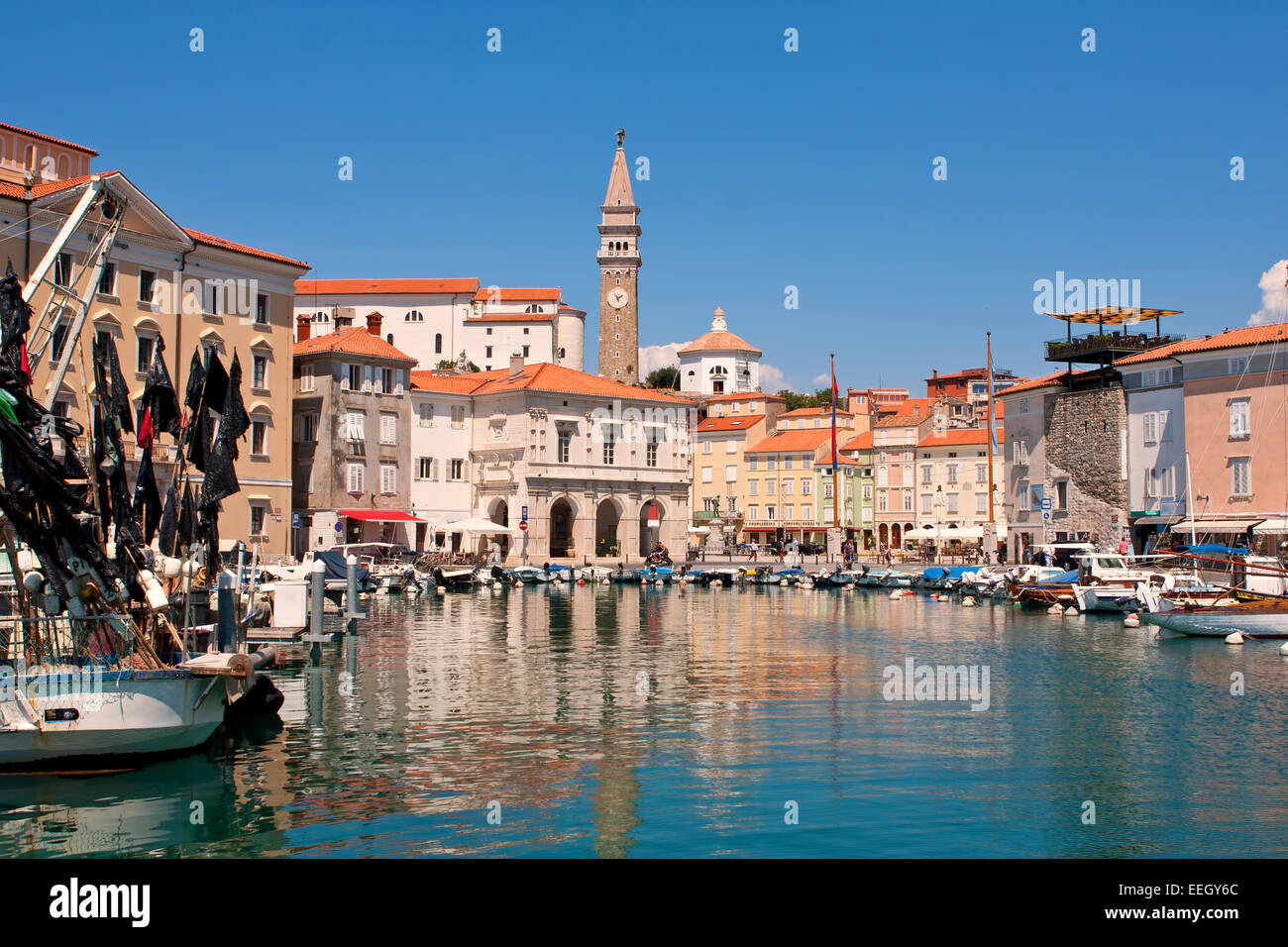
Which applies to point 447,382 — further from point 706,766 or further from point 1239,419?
point 706,766

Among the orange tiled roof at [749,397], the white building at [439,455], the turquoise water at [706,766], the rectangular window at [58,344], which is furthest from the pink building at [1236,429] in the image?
the orange tiled roof at [749,397]

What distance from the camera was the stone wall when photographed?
6562cm

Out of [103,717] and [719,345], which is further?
[719,345]

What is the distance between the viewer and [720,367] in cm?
15962

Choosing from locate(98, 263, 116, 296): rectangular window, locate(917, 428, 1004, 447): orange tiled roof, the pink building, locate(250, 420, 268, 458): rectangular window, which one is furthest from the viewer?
locate(917, 428, 1004, 447): orange tiled roof

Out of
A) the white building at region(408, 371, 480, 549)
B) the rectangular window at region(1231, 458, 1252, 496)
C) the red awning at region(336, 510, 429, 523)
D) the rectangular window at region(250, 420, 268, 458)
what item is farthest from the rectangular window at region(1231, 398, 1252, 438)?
the rectangular window at region(250, 420, 268, 458)

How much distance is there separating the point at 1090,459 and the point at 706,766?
55.2m

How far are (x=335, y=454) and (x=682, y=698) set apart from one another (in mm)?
48241

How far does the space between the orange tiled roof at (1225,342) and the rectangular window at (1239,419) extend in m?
2.79

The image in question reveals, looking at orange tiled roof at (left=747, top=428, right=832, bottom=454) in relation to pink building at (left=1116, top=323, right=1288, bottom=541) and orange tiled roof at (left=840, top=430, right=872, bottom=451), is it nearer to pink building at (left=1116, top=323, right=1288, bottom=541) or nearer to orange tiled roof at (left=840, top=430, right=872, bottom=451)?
orange tiled roof at (left=840, top=430, right=872, bottom=451)

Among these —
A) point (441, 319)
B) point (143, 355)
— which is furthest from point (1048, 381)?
point (441, 319)

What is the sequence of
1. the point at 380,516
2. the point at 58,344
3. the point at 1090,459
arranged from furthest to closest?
the point at 380,516 < the point at 1090,459 < the point at 58,344

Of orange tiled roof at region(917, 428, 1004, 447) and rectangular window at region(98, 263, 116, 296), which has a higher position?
rectangular window at region(98, 263, 116, 296)

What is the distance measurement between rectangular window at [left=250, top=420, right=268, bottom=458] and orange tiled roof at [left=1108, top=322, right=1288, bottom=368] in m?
46.4
